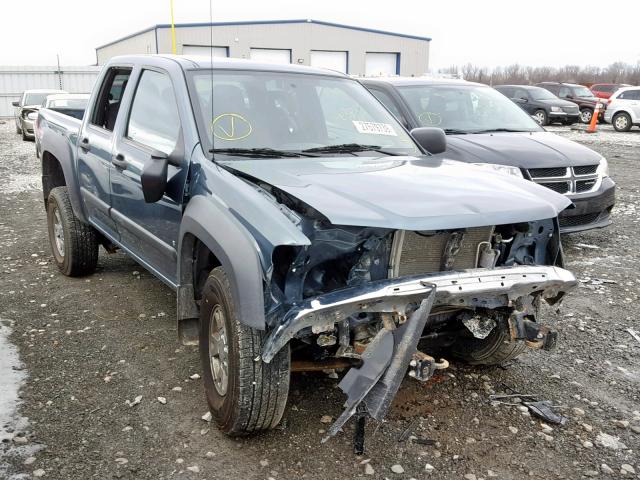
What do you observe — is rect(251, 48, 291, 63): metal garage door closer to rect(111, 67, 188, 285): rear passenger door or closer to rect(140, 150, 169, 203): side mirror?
rect(111, 67, 188, 285): rear passenger door

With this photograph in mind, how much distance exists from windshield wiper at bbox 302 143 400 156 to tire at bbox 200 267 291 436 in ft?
3.68

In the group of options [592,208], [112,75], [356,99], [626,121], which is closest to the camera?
[356,99]

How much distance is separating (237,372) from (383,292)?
30.8 inches

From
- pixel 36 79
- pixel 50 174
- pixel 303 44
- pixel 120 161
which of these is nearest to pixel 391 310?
pixel 120 161

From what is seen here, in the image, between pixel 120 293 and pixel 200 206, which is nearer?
pixel 200 206

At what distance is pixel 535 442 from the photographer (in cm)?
324

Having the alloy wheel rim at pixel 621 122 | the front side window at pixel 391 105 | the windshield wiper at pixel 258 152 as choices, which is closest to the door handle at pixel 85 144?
the windshield wiper at pixel 258 152

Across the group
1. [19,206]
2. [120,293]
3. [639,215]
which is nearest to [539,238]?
[120,293]

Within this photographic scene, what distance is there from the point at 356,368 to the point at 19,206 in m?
7.87

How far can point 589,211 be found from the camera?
22.3 ft

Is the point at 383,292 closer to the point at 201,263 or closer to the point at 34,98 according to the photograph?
the point at 201,263

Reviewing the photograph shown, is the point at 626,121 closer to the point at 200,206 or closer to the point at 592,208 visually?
the point at 592,208

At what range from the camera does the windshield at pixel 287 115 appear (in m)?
3.73

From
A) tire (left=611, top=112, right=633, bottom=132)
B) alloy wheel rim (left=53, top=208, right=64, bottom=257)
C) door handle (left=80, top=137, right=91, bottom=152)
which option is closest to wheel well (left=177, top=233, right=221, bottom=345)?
door handle (left=80, top=137, right=91, bottom=152)
